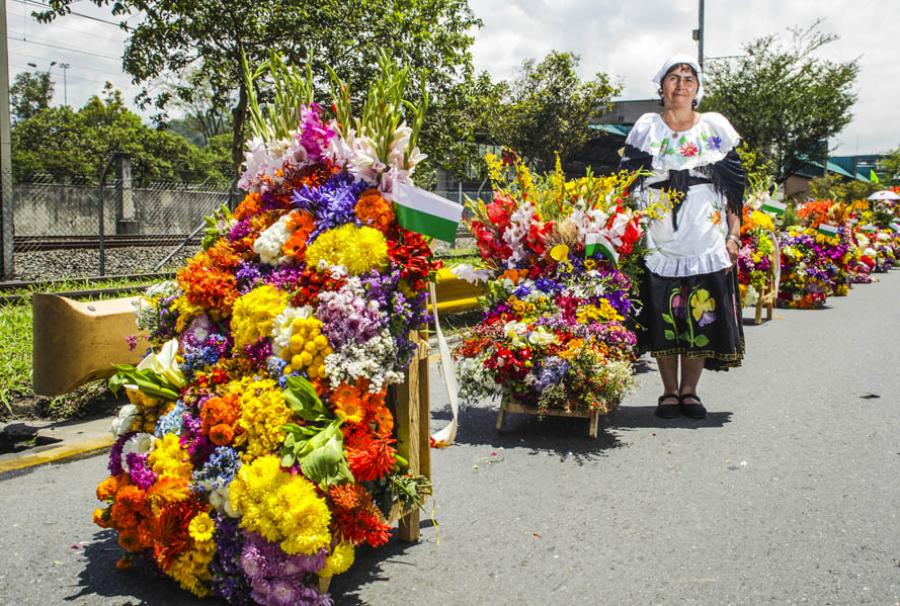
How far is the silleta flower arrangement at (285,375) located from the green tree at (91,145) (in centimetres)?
3543

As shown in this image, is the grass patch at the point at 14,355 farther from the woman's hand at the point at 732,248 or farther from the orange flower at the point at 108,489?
the woman's hand at the point at 732,248

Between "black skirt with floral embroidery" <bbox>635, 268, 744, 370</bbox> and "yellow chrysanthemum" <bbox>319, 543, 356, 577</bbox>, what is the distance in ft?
12.1

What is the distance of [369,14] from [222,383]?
1390cm

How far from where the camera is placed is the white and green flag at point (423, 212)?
11.2ft

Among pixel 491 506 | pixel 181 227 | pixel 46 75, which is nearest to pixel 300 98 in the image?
pixel 491 506

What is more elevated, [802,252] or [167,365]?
[802,252]

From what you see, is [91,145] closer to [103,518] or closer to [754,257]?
[754,257]

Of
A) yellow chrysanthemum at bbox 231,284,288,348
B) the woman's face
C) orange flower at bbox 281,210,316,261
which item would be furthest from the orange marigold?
the woman's face

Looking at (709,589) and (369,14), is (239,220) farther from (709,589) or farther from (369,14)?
(369,14)

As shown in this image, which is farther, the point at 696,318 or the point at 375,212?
the point at 696,318

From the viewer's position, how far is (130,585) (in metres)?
3.38

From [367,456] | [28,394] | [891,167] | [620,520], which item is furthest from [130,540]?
[891,167]

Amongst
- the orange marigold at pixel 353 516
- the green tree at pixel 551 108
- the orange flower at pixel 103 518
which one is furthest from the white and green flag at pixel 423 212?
the green tree at pixel 551 108

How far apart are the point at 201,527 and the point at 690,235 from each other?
4.32 m
